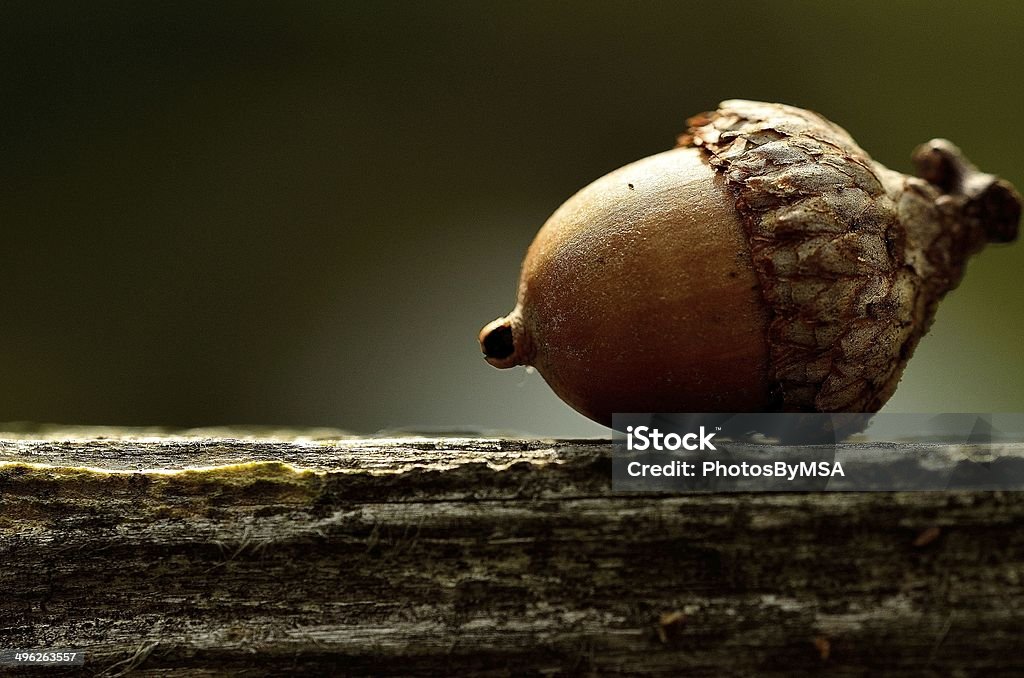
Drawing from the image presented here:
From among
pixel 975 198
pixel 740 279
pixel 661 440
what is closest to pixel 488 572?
pixel 661 440

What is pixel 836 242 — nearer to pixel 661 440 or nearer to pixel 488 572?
pixel 661 440

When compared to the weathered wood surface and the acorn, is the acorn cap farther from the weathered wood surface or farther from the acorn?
the weathered wood surface

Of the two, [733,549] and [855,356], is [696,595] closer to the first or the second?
[733,549]

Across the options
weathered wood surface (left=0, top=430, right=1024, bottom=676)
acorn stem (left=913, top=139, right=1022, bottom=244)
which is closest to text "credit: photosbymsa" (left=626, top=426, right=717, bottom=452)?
weathered wood surface (left=0, top=430, right=1024, bottom=676)

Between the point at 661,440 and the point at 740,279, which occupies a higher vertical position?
the point at 740,279

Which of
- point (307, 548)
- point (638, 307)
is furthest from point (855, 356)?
point (307, 548)

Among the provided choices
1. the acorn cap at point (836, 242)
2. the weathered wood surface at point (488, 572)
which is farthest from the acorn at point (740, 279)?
the weathered wood surface at point (488, 572)

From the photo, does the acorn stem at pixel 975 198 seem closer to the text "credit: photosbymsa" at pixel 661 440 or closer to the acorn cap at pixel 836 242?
the acorn cap at pixel 836 242
